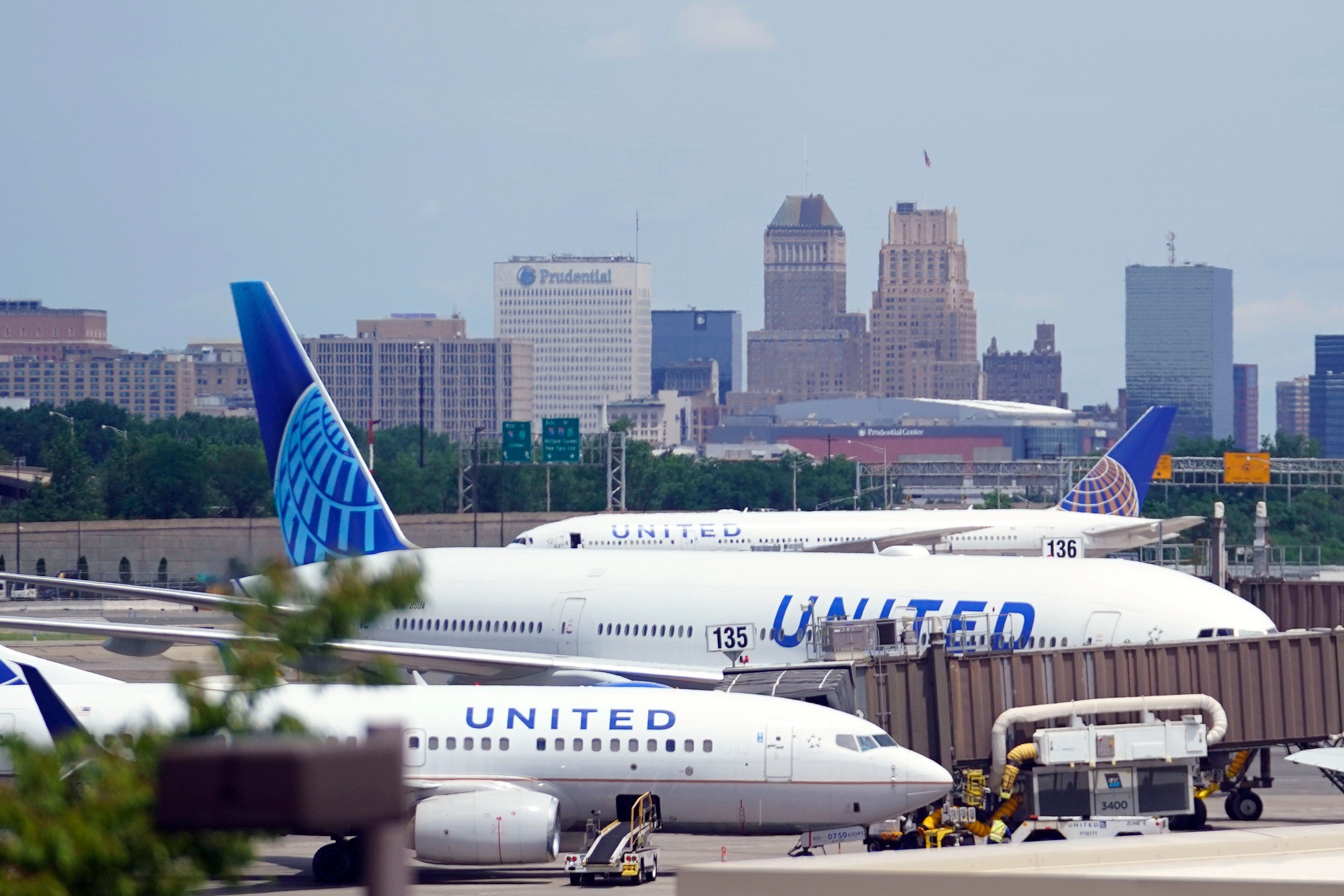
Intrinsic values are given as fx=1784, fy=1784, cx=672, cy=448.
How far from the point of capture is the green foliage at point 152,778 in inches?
283

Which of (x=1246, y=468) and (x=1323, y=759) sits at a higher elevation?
(x=1246, y=468)

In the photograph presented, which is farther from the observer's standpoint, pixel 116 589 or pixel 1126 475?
pixel 1126 475

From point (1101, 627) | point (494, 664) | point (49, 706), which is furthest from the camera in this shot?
point (494, 664)

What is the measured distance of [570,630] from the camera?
Answer: 39281 millimetres

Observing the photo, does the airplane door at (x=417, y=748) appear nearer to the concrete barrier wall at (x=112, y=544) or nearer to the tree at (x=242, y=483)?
the concrete barrier wall at (x=112, y=544)

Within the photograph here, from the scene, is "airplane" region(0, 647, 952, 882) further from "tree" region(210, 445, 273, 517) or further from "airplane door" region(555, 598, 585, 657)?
"tree" region(210, 445, 273, 517)

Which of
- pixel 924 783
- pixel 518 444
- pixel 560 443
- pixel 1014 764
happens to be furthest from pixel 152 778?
pixel 560 443

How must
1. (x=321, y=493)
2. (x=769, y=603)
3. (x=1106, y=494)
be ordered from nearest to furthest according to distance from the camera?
(x=769, y=603), (x=321, y=493), (x=1106, y=494)

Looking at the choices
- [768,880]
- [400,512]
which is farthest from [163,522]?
[768,880]

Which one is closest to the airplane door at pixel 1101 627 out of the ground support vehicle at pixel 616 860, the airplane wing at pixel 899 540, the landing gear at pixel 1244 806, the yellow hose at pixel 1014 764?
the landing gear at pixel 1244 806

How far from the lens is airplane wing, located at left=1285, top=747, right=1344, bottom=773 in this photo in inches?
1268

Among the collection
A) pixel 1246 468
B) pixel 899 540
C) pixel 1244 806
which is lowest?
pixel 1244 806

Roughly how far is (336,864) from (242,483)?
10919cm

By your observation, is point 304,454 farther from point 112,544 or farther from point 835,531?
point 112,544
